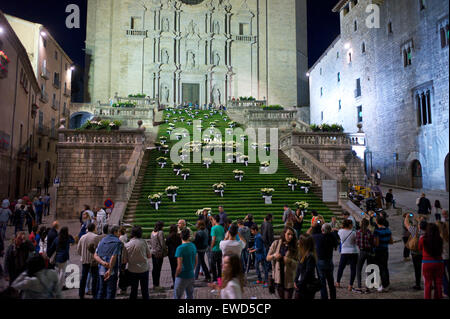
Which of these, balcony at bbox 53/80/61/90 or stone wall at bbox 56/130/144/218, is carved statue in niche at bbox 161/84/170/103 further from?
stone wall at bbox 56/130/144/218

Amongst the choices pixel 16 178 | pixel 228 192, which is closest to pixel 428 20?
pixel 228 192

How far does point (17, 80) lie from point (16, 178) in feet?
22.8

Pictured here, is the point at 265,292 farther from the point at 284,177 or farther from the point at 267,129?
the point at 267,129

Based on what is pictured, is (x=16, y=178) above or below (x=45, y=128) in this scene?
below

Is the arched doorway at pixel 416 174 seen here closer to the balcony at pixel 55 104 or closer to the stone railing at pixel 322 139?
the stone railing at pixel 322 139

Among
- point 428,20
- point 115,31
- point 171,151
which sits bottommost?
point 171,151

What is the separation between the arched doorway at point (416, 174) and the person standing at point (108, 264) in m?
22.6

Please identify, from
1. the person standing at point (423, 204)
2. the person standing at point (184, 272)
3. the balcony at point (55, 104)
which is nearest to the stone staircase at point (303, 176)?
the person standing at point (423, 204)

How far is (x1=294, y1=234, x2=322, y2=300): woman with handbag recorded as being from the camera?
543cm

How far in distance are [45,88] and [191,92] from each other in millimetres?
19773

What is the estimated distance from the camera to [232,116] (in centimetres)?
3544

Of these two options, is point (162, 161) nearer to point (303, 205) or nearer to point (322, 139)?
point (303, 205)

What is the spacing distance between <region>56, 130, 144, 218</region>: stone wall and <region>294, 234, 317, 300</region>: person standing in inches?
584

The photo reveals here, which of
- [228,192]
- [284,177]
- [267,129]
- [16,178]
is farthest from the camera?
[267,129]
